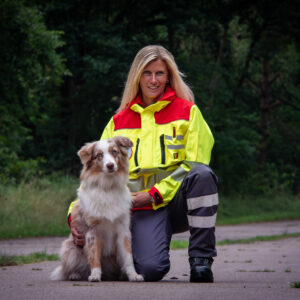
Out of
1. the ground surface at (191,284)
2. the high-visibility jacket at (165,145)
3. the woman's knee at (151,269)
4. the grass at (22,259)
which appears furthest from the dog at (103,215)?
the grass at (22,259)

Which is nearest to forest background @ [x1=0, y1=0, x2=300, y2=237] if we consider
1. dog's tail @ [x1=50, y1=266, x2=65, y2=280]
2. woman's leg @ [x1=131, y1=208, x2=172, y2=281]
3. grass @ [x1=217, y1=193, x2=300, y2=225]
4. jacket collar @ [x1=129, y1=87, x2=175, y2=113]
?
grass @ [x1=217, y1=193, x2=300, y2=225]

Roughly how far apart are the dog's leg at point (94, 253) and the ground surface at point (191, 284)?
0.58ft

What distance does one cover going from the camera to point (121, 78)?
82.8 ft

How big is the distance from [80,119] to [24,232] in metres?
13.1

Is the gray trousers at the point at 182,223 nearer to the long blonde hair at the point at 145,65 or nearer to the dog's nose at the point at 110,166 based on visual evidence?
the dog's nose at the point at 110,166

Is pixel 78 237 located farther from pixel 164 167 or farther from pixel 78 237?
pixel 164 167

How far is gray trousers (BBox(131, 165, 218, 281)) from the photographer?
602 cm

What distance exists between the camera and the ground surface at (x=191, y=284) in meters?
4.79

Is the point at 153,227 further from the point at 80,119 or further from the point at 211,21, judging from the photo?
the point at 211,21

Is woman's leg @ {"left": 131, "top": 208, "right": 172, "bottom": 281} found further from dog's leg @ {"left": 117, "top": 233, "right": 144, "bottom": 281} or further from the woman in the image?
dog's leg @ {"left": 117, "top": 233, "right": 144, "bottom": 281}

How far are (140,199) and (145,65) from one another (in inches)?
55.8

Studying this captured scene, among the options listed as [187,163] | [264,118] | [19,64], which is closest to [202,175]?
[187,163]

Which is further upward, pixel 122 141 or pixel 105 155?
pixel 122 141

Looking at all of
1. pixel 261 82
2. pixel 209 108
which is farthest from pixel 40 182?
pixel 261 82
